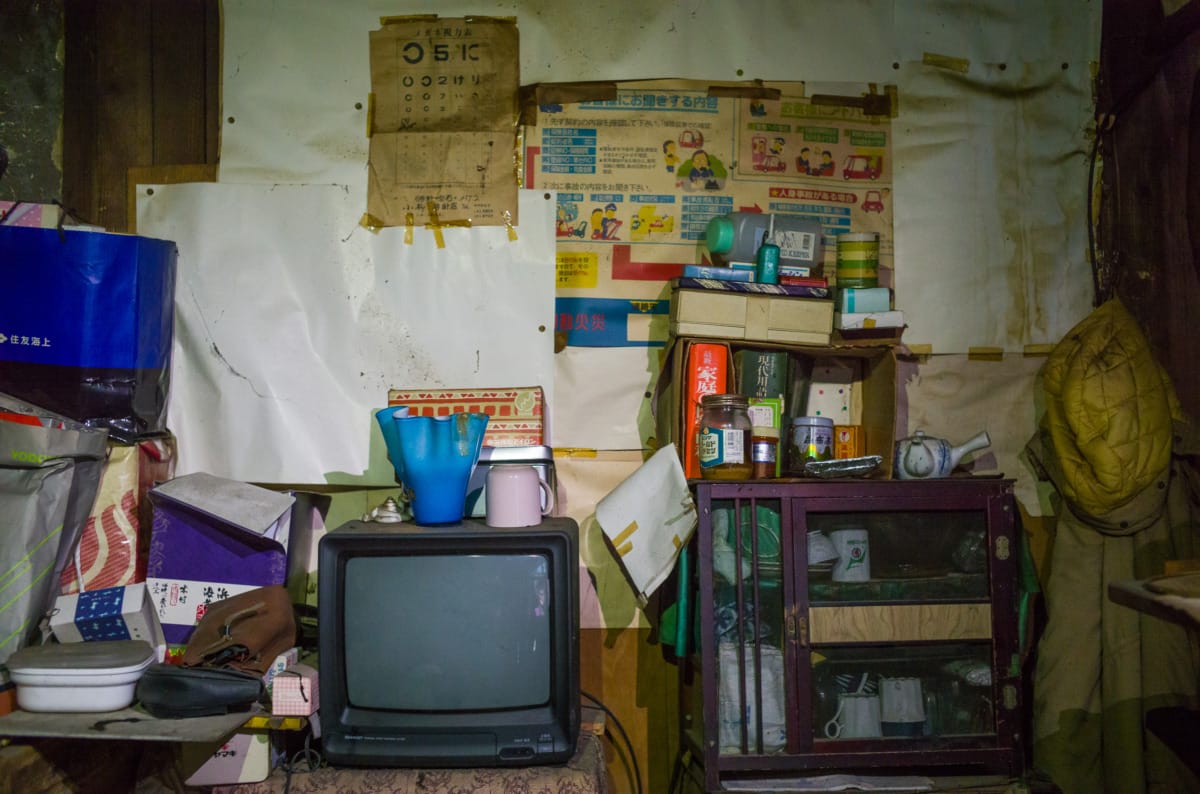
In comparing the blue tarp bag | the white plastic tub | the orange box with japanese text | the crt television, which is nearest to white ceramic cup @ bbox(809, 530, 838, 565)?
the crt television

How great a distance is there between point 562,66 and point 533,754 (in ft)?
6.13

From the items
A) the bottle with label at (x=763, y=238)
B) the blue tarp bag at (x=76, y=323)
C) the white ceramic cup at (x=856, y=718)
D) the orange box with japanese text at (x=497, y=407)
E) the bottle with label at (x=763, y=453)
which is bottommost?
the white ceramic cup at (x=856, y=718)

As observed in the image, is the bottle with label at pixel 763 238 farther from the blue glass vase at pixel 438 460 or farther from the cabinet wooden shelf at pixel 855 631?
the blue glass vase at pixel 438 460

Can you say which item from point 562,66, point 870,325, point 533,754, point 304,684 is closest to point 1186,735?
point 870,325

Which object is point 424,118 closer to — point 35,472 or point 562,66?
point 562,66

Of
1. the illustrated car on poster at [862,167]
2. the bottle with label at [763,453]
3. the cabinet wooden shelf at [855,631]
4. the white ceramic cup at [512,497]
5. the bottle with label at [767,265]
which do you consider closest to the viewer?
the white ceramic cup at [512,497]

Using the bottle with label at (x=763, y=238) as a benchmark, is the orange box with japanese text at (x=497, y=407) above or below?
below

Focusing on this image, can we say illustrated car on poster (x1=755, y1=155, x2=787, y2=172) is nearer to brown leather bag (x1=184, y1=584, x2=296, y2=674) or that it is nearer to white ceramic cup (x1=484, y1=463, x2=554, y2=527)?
white ceramic cup (x1=484, y1=463, x2=554, y2=527)

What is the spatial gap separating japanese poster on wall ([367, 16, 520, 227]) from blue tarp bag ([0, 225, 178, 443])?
27.3 inches

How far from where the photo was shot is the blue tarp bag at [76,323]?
1.99 m

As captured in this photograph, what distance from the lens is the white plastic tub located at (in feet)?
5.45

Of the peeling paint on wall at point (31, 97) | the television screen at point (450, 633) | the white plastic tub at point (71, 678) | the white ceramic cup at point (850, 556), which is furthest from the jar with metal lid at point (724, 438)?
the peeling paint on wall at point (31, 97)

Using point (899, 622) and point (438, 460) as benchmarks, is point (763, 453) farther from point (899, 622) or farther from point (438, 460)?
point (438, 460)

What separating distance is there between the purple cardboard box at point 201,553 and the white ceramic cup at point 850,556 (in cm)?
133
